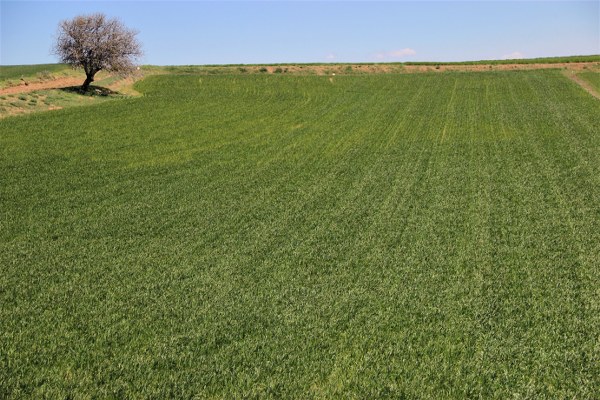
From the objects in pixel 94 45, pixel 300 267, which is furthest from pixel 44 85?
pixel 300 267

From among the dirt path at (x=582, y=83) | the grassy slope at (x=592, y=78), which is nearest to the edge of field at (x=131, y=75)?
the dirt path at (x=582, y=83)

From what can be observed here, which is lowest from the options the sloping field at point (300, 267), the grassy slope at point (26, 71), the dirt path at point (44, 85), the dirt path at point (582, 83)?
the sloping field at point (300, 267)

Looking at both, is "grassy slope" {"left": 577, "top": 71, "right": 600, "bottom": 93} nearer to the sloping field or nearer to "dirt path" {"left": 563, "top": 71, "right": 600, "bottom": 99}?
"dirt path" {"left": 563, "top": 71, "right": 600, "bottom": 99}

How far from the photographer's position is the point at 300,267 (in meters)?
11.8

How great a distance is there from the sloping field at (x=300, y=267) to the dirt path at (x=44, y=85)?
18809mm

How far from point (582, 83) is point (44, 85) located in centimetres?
5829

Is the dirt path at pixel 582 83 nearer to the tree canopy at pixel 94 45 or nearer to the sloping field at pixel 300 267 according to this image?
the sloping field at pixel 300 267

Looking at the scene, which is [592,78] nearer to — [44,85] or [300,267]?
[300,267]

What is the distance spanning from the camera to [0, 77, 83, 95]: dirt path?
140 feet

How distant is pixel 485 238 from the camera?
13500 millimetres

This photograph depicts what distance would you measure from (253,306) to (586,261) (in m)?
8.51

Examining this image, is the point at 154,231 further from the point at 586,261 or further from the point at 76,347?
the point at 586,261

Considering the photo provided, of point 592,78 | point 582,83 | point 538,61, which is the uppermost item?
point 538,61

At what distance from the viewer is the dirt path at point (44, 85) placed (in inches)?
1679
